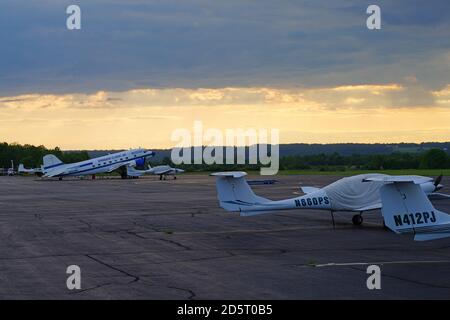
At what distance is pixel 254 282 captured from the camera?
48.3 ft

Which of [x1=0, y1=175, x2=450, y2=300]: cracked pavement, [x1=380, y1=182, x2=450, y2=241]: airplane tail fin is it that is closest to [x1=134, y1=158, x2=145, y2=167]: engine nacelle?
[x1=0, y1=175, x2=450, y2=300]: cracked pavement

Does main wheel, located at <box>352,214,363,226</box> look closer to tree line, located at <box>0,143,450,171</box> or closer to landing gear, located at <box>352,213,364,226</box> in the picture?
landing gear, located at <box>352,213,364,226</box>

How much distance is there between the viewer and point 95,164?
343 feet

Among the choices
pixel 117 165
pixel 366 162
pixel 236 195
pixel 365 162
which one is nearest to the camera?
pixel 236 195

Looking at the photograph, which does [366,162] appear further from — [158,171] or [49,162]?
[49,162]

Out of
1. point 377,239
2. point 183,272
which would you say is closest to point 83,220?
point 377,239

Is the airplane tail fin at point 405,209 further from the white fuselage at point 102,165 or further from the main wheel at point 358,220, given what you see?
the white fuselage at point 102,165

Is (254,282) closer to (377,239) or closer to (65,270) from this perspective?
(65,270)

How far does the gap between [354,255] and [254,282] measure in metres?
5.14

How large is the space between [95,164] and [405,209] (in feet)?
296

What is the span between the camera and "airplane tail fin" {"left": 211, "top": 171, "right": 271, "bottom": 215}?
26469mm

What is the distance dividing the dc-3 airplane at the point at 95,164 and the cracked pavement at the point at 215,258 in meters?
71.7

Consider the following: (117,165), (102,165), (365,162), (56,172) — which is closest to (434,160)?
(365,162)
